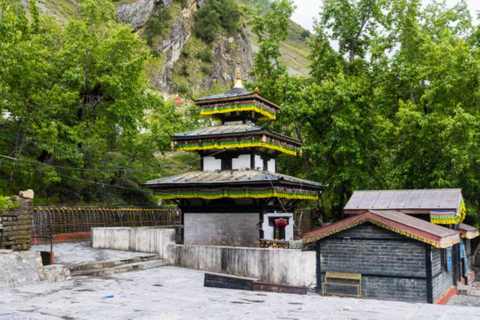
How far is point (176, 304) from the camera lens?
14.3 meters

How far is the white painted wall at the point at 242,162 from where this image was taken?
25125 mm

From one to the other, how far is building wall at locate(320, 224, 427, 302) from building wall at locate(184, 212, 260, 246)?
245 inches

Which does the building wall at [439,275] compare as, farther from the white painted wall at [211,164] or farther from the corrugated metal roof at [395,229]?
the white painted wall at [211,164]

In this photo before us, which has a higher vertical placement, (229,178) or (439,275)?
(229,178)

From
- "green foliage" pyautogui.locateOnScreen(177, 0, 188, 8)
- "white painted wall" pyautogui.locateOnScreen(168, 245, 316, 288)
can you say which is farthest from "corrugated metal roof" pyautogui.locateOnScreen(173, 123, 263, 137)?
"green foliage" pyautogui.locateOnScreen(177, 0, 188, 8)

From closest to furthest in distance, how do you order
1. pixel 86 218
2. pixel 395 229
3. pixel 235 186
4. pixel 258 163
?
pixel 395 229
pixel 235 186
pixel 258 163
pixel 86 218

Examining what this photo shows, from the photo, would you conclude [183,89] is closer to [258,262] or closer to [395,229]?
[258,262]

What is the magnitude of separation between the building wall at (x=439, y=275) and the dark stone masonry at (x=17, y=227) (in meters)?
15.3

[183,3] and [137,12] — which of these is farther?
[183,3]

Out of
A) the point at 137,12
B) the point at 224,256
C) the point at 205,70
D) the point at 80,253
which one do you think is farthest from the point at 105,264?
the point at 205,70

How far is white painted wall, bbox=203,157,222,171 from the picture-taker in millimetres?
26016

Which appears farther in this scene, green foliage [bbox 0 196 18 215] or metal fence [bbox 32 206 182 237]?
metal fence [bbox 32 206 182 237]

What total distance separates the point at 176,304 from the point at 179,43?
10216 centimetres

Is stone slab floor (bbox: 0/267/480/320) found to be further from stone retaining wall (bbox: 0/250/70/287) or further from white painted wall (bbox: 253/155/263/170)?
white painted wall (bbox: 253/155/263/170)
